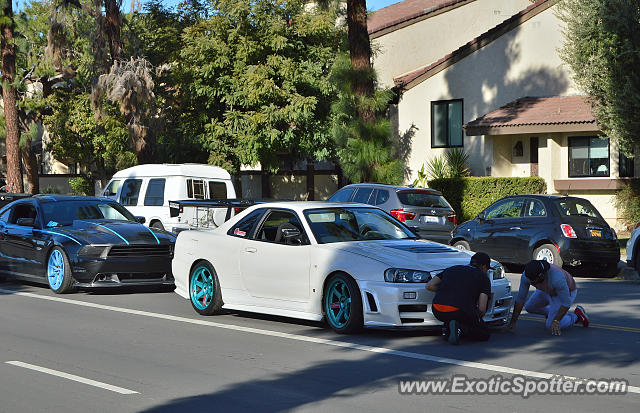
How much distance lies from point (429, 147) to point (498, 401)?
27.4m

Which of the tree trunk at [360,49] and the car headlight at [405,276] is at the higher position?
the tree trunk at [360,49]

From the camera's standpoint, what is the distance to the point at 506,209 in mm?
18969

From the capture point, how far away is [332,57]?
34.4 meters

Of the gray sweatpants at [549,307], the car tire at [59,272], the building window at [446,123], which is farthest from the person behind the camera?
the building window at [446,123]

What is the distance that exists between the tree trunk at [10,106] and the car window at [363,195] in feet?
58.4

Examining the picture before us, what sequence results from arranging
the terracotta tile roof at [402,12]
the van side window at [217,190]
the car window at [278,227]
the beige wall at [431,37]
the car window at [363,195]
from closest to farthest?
the car window at [278,227]
the car window at [363,195]
the van side window at [217,190]
the terracotta tile roof at [402,12]
the beige wall at [431,37]

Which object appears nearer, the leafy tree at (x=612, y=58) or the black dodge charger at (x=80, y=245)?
the black dodge charger at (x=80, y=245)

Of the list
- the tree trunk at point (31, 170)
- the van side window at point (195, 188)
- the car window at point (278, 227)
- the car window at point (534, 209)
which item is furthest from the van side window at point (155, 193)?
the tree trunk at point (31, 170)

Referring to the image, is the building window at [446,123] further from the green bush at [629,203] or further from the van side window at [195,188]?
the van side window at [195,188]

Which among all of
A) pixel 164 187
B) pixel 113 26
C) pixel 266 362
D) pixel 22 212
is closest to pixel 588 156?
pixel 164 187

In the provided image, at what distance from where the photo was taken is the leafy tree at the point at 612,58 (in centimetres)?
2358

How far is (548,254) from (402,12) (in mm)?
25854

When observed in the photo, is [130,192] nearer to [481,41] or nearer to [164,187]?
[164,187]

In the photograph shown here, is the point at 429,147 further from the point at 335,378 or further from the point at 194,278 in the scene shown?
the point at 335,378
